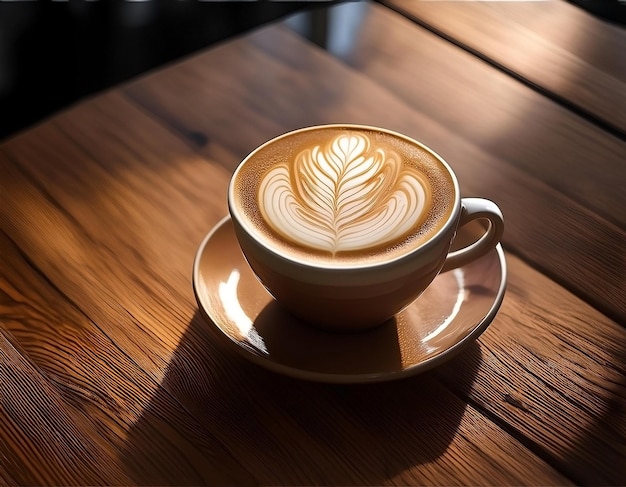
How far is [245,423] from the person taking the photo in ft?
1.76

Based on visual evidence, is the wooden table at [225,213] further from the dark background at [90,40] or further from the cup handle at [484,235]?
the dark background at [90,40]

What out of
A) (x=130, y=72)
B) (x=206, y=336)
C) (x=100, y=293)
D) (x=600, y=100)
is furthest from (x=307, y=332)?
(x=130, y=72)

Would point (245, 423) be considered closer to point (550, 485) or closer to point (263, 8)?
point (550, 485)

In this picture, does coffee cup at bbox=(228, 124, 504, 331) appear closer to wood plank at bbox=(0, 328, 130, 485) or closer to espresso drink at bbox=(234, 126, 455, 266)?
espresso drink at bbox=(234, 126, 455, 266)

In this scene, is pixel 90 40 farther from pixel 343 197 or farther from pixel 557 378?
pixel 557 378

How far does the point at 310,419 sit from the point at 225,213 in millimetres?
238

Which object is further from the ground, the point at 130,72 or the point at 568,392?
the point at 568,392

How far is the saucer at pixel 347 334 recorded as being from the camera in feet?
Answer: 1.79

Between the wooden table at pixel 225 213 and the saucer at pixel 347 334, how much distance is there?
0.06 feet

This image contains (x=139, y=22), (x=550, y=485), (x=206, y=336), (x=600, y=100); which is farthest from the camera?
(x=139, y=22)

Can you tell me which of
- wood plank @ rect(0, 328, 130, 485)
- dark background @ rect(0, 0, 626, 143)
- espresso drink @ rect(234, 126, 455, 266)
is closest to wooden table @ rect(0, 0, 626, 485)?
wood plank @ rect(0, 328, 130, 485)

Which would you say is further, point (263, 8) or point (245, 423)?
point (263, 8)

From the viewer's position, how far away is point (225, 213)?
70cm

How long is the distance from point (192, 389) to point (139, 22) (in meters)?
1.68
